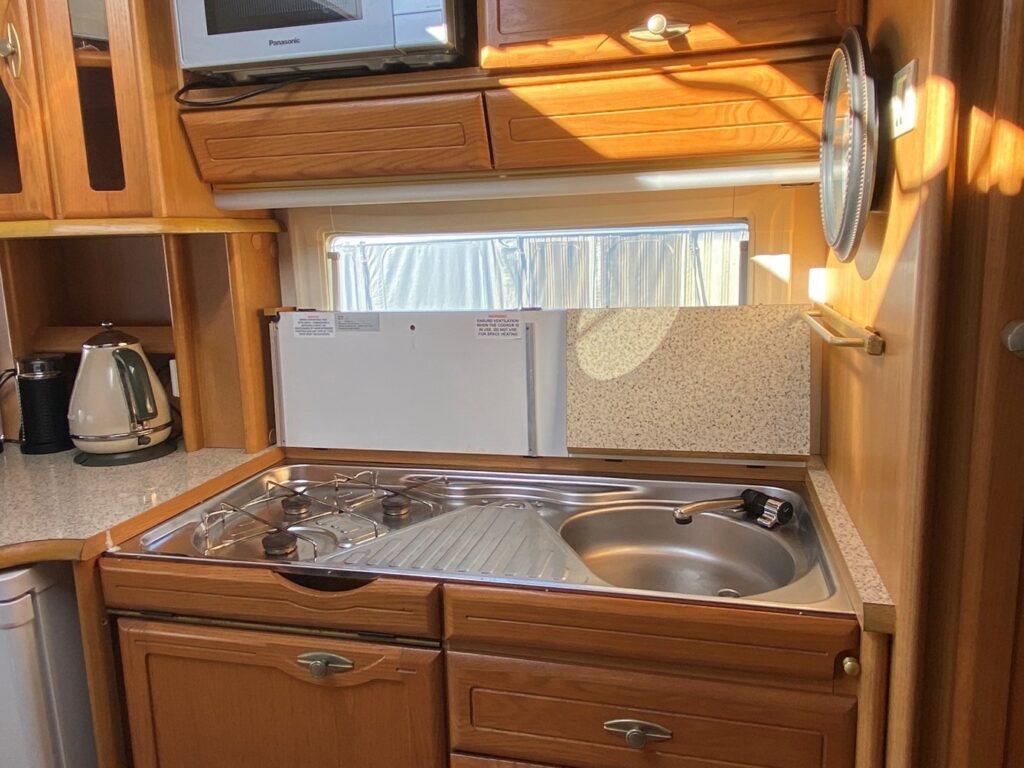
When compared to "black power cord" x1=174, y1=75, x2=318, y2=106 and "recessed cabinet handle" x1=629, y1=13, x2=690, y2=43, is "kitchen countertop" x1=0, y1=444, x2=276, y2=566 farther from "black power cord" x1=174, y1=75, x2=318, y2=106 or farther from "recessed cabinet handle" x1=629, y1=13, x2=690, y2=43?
"recessed cabinet handle" x1=629, y1=13, x2=690, y2=43

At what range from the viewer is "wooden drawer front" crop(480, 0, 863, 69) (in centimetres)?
118

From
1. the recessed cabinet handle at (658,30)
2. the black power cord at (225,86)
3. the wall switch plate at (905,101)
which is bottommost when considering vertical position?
the wall switch plate at (905,101)

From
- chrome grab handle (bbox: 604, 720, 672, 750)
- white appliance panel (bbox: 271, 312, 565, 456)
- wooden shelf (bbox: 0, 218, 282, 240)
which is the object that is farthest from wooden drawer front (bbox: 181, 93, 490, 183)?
chrome grab handle (bbox: 604, 720, 672, 750)

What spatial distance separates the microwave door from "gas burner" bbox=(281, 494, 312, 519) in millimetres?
844

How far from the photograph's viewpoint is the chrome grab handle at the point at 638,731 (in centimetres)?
110

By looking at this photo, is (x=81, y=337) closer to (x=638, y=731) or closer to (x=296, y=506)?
(x=296, y=506)

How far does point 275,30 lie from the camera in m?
1.34

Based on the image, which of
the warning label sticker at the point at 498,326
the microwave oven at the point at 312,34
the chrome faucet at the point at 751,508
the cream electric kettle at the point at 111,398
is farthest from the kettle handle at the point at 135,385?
the chrome faucet at the point at 751,508

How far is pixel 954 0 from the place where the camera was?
81 centimetres

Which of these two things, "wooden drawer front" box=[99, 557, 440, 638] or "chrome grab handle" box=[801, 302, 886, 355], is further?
"wooden drawer front" box=[99, 557, 440, 638]

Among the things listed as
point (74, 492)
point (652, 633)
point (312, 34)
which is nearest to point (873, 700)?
point (652, 633)

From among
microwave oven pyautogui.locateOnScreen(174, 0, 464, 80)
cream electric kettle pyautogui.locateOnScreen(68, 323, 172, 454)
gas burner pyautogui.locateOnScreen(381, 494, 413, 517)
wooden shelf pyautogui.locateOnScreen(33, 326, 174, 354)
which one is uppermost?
microwave oven pyautogui.locateOnScreen(174, 0, 464, 80)

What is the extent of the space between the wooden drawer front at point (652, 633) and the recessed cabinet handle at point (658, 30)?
87 cm

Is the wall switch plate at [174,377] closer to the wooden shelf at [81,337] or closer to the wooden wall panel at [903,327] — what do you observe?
the wooden shelf at [81,337]
